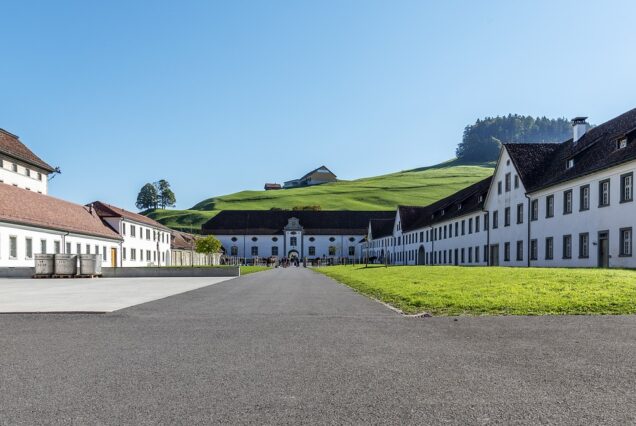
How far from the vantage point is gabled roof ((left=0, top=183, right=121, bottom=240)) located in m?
36.8

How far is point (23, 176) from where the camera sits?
52594mm

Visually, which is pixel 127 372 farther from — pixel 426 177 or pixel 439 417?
pixel 426 177

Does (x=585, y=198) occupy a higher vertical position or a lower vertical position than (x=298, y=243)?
higher

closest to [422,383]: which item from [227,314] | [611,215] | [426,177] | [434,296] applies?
[227,314]

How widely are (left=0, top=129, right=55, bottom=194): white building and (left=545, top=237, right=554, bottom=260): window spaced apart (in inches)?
1764

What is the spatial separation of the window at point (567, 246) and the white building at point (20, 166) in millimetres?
45559

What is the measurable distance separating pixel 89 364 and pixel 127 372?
74 centimetres

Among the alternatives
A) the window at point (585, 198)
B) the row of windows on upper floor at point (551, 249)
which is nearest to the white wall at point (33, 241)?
the row of windows on upper floor at point (551, 249)

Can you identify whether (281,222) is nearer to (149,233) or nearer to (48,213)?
(149,233)

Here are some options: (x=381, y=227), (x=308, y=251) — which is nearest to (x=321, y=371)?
(x=381, y=227)

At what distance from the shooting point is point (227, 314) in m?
11.7

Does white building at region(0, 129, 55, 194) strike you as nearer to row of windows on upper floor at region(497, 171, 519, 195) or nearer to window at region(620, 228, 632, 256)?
row of windows on upper floor at region(497, 171, 519, 195)

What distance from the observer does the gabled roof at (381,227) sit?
95681 millimetres

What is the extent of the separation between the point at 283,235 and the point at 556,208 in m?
82.3
